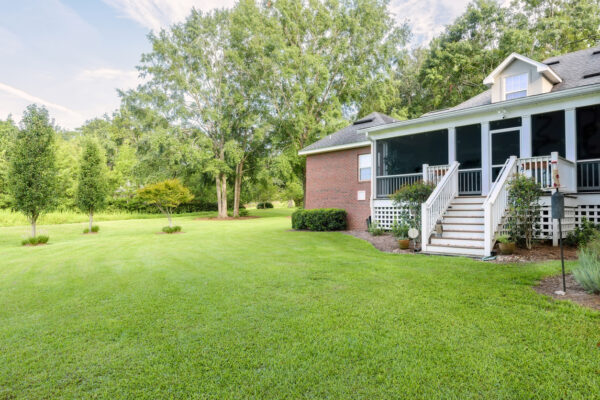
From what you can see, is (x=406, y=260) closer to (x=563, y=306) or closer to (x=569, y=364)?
(x=563, y=306)

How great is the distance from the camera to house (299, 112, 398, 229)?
1388 cm

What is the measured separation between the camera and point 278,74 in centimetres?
2428

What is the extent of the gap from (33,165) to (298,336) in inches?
527

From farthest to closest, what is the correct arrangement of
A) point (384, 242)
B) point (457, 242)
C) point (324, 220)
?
point (324, 220), point (384, 242), point (457, 242)

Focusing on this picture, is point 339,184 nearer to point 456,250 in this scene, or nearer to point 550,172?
point 456,250

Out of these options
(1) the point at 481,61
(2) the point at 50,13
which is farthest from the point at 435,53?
(2) the point at 50,13

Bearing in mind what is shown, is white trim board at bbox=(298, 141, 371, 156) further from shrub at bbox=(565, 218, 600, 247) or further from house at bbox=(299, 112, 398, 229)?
shrub at bbox=(565, 218, 600, 247)

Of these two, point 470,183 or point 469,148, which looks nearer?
point 470,183

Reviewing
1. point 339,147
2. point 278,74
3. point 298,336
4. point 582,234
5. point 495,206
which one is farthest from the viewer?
point 278,74

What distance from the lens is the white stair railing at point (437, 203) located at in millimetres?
7844

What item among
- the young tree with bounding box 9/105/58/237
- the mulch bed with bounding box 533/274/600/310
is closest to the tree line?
the young tree with bounding box 9/105/58/237

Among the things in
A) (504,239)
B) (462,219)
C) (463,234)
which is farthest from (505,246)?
(462,219)

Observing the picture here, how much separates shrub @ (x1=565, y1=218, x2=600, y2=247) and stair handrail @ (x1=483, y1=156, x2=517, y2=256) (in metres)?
1.81

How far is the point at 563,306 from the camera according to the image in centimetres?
363
